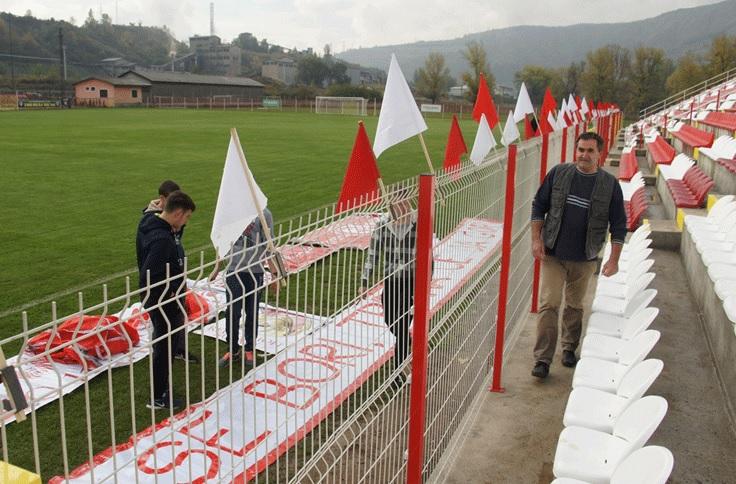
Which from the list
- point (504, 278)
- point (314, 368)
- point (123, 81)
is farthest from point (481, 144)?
point (123, 81)

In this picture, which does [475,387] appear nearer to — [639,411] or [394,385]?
[394,385]

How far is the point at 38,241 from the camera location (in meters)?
8.91

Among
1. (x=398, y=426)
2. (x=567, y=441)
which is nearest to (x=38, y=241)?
(x=398, y=426)

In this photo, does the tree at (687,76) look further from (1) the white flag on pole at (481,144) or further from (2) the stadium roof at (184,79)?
(1) the white flag on pole at (481,144)

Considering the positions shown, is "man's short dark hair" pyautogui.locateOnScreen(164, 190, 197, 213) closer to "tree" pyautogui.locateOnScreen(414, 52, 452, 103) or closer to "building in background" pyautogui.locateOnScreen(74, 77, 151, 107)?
"building in background" pyautogui.locateOnScreen(74, 77, 151, 107)

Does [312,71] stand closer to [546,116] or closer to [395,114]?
[546,116]

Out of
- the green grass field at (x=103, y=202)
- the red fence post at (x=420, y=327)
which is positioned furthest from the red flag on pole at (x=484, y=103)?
the red fence post at (x=420, y=327)

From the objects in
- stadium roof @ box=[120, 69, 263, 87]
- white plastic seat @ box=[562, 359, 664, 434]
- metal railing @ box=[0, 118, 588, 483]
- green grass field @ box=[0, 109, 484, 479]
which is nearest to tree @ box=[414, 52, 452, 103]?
stadium roof @ box=[120, 69, 263, 87]

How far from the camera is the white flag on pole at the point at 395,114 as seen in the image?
3561mm

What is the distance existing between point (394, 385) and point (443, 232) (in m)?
0.82

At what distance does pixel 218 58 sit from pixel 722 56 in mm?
108925

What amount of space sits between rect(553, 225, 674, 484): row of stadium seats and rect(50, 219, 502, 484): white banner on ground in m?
0.86

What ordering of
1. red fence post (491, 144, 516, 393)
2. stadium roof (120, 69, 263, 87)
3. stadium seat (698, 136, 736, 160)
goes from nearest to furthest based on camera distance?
red fence post (491, 144, 516, 393)
stadium seat (698, 136, 736, 160)
stadium roof (120, 69, 263, 87)

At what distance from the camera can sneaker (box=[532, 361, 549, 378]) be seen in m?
4.93
